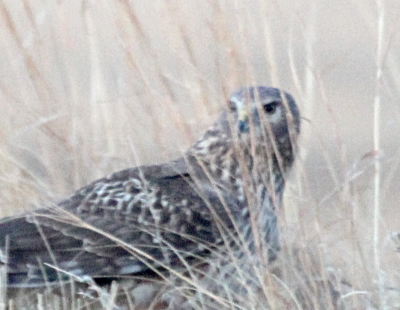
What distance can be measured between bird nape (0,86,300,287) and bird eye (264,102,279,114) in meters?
0.04

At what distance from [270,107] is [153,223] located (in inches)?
27.6

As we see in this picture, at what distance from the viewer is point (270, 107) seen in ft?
12.3

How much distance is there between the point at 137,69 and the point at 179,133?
1.59ft

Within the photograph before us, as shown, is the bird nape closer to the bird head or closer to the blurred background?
the bird head

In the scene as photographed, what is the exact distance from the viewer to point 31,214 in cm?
346

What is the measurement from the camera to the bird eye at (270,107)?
3.74m

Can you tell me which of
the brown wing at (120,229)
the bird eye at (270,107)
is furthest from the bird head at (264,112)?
the brown wing at (120,229)

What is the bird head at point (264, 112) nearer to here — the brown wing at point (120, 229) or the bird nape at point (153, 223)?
the bird nape at point (153, 223)

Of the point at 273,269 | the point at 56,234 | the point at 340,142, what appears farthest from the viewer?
the point at 273,269

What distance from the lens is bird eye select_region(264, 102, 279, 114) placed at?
3.74m

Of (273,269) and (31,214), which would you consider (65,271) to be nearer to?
(31,214)

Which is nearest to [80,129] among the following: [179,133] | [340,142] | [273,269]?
[179,133]

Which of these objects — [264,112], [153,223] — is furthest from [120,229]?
[264,112]

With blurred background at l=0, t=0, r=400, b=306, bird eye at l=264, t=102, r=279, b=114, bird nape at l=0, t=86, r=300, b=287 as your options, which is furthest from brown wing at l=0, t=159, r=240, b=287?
bird eye at l=264, t=102, r=279, b=114
